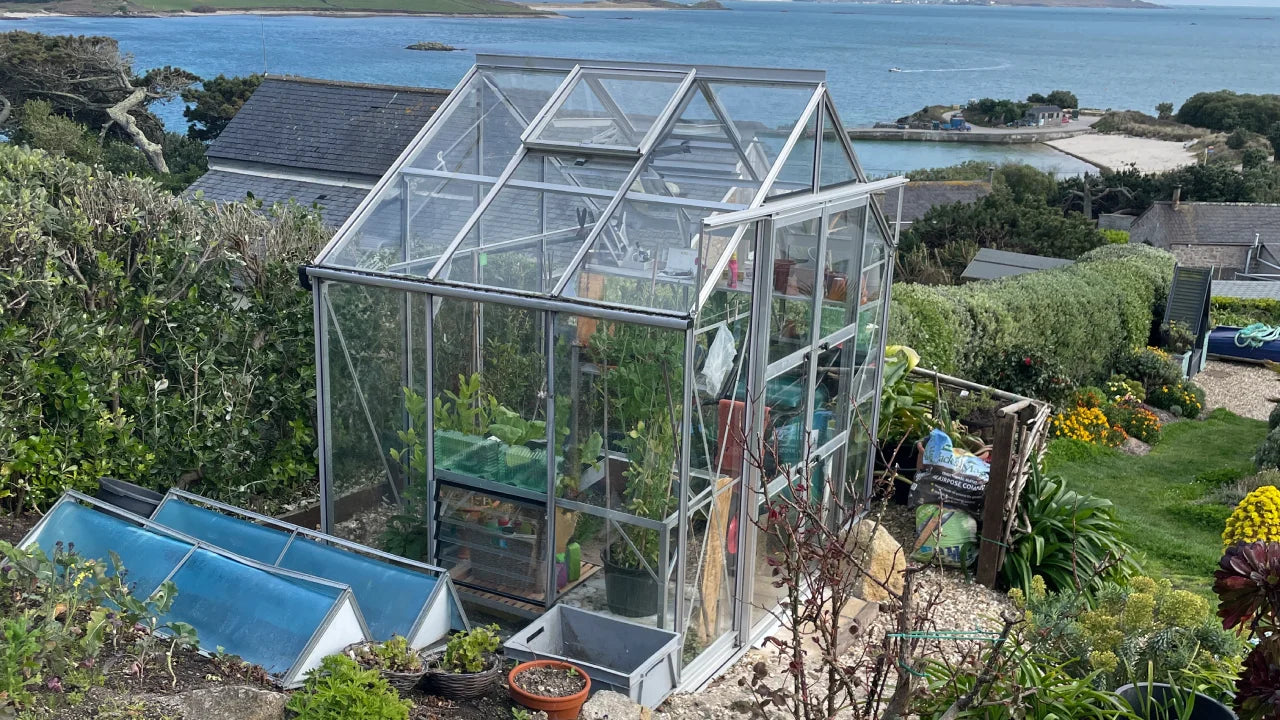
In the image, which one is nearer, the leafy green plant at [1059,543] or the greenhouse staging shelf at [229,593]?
the greenhouse staging shelf at [229,593]

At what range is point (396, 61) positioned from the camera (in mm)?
107062

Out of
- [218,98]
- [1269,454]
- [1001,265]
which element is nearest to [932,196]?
[1001,265]

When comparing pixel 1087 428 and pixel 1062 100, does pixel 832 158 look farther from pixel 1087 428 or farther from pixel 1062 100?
pixel 1062 100

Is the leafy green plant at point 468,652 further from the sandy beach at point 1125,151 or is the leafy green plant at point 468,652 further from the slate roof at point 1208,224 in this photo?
the sandy beach at point 1125,151

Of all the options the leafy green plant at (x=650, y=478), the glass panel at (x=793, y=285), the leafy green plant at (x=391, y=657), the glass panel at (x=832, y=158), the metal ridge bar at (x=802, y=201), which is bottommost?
the leafy green plant at (x=391, y=657)

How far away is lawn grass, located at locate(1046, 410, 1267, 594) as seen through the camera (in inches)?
375

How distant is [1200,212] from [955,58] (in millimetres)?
146686

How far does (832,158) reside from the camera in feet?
23.6

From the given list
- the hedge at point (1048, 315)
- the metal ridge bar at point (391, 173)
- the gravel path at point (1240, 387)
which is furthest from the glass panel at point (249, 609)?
→ the gravel path at point (1240, 387)

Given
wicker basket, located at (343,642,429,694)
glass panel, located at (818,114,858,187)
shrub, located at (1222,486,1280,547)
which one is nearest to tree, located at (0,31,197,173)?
glass panel, located at (818,114,858,187)

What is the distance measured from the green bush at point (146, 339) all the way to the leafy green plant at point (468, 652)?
11.3ft

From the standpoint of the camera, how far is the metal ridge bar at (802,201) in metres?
5.82

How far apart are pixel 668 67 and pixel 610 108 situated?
0.53 m

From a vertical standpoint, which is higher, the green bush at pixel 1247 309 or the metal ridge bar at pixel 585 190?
the metal ridge bar at pixel 585 190
